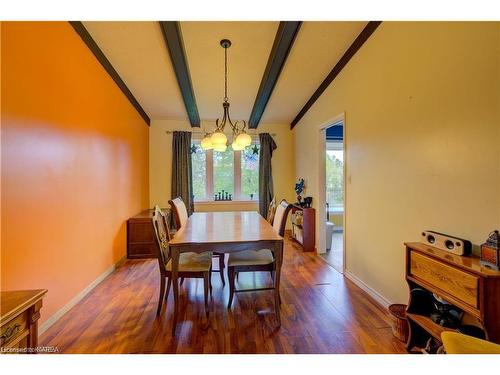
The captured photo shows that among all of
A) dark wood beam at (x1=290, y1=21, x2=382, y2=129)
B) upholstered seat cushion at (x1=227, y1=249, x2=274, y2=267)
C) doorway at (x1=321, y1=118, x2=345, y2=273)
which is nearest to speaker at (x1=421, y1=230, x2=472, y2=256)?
upholstered seat cushion at (x1=227, y1=249, x2=274, y2=267)

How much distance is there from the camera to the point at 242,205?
18.3ft

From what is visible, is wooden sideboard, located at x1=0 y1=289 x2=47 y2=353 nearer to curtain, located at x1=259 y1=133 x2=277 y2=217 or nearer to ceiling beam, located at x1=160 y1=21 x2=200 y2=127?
ceiling beam, located at x1=160 y1=21 x2=200 y2=127

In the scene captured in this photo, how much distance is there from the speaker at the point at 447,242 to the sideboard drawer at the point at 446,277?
15cm

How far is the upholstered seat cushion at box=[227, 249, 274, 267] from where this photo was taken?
7.47ft

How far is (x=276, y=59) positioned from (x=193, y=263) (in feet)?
8.85

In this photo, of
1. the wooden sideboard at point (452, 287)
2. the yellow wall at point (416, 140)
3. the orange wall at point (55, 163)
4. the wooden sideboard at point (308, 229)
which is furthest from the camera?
the wooden sideboard at point (308, 229)

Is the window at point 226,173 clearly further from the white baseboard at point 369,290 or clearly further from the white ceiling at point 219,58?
the white baseboard at point 369,290

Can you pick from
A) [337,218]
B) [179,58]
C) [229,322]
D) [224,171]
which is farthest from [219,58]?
[337,218]

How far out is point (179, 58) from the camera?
3.03 metres

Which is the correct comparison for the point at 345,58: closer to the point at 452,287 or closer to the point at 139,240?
the point at 452,287

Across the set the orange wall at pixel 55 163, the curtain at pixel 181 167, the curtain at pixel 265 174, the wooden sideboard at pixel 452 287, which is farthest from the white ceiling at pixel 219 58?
the wooden sideboard at pixel 452 287

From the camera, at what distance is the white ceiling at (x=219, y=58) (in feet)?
8.64
